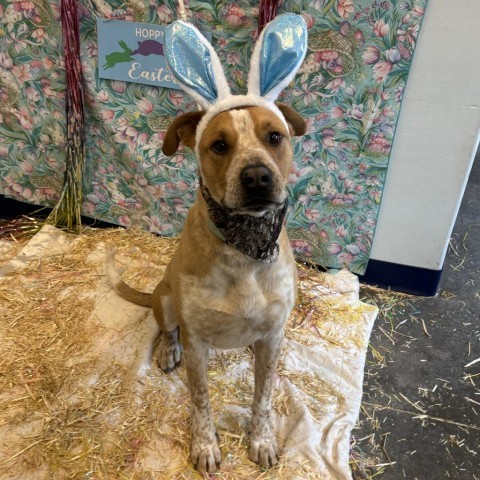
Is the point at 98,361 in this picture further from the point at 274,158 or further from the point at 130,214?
the point at 274,158

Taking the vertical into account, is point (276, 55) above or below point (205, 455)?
above

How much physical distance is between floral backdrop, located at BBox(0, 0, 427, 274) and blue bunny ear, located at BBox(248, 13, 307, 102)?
84 centimetres

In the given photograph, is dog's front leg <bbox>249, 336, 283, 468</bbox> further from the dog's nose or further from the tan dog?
the dog's nose

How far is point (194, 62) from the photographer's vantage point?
1.45 metres

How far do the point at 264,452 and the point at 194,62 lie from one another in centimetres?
148

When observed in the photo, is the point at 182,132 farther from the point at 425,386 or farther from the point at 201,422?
the point at 425,386

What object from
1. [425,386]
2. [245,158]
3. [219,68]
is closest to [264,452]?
[425,386]

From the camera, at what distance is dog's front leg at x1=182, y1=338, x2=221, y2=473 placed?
1.67 meters

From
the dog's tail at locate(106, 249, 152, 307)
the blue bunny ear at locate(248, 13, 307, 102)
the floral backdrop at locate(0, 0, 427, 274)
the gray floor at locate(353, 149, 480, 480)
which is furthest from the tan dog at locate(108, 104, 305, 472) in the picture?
the floral backdrop at locate(0, 0, 427, 274)

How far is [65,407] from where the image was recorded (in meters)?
1.94

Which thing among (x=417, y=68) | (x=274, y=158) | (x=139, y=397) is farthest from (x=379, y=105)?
(x=139, y=397)

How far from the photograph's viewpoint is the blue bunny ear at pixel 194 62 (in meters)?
1.44

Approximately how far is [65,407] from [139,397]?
314 mm

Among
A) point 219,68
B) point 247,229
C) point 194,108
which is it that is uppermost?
point 219,68
